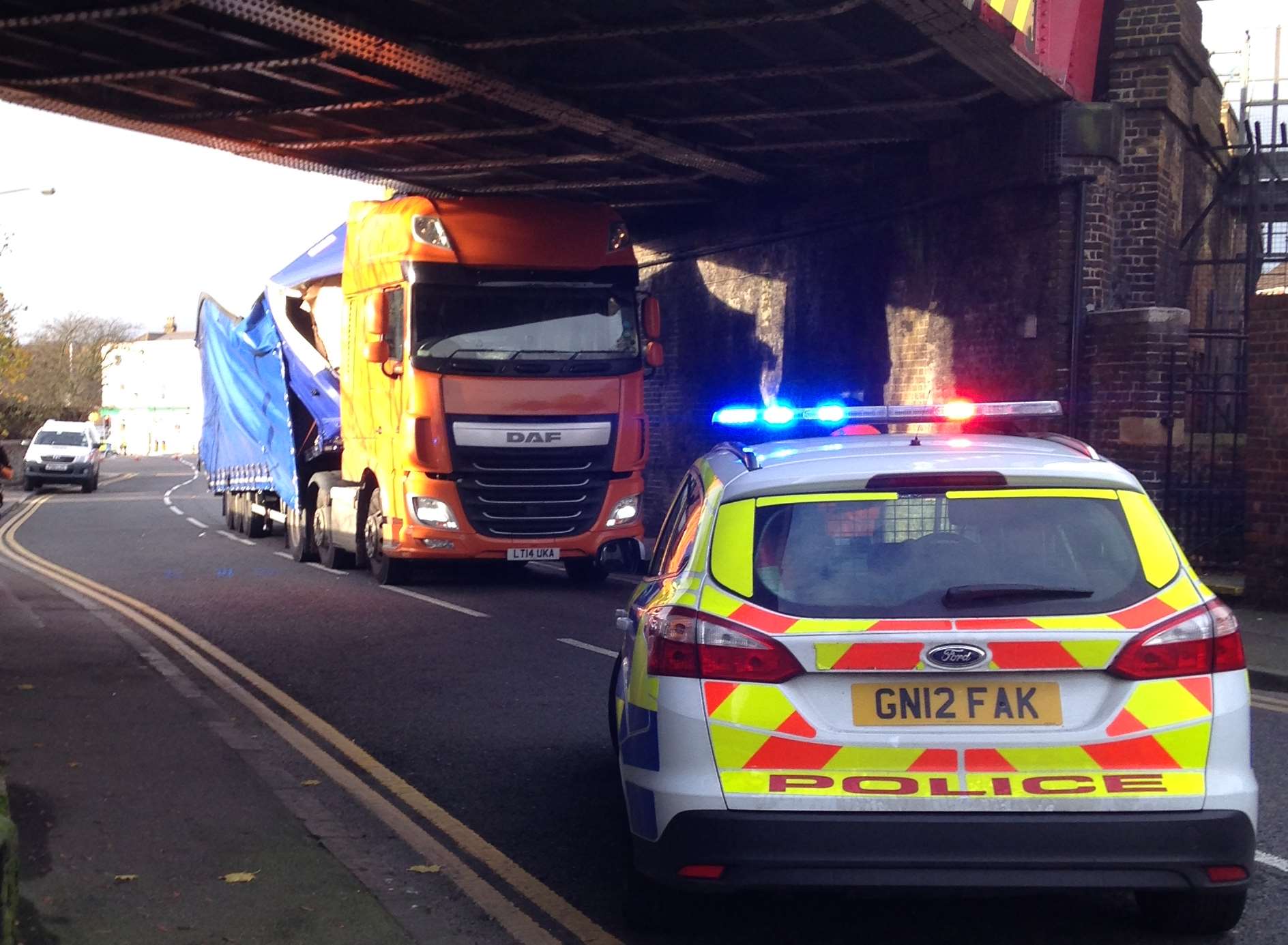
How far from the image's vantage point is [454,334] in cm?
1461

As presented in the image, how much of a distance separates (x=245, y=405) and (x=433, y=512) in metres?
7.48

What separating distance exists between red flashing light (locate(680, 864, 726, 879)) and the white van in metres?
41.5

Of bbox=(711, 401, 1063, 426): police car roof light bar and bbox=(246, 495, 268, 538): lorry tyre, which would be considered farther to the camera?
bbox=(246, 495, 268, 538): lorry tyre

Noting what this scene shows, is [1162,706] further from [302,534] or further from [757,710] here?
[302,534]

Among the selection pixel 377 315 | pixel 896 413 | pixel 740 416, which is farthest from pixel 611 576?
pixel 896 413

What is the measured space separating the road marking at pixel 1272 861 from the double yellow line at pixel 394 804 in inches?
100

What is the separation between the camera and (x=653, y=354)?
1531 cm

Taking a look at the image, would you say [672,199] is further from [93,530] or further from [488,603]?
→ [93,530]

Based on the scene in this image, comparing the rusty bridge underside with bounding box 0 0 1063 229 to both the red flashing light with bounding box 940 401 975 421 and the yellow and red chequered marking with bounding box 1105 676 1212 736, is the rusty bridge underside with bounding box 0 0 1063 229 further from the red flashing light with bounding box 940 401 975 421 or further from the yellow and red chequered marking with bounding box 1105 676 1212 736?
the yellow and red chequered marking with bounding box 1105 676 1212 736

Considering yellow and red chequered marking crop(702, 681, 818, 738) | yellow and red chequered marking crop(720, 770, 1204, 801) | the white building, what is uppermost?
yellow and red chequered marking crop(702, 681, 818, 738)

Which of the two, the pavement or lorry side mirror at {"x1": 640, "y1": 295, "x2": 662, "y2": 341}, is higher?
lorry side mirror at {"x1": 640, "y1": 295, "x2": 662, "y2": 341}

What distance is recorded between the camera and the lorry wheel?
15781mm

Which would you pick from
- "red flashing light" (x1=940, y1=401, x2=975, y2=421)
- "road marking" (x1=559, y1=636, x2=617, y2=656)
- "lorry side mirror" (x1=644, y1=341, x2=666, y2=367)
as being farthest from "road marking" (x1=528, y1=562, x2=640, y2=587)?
"red flashing light" (x1=940, y1=401, x2=975, y2=421)

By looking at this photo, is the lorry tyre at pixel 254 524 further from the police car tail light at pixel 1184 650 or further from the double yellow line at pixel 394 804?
the police car tail light at pixel 1184 650
